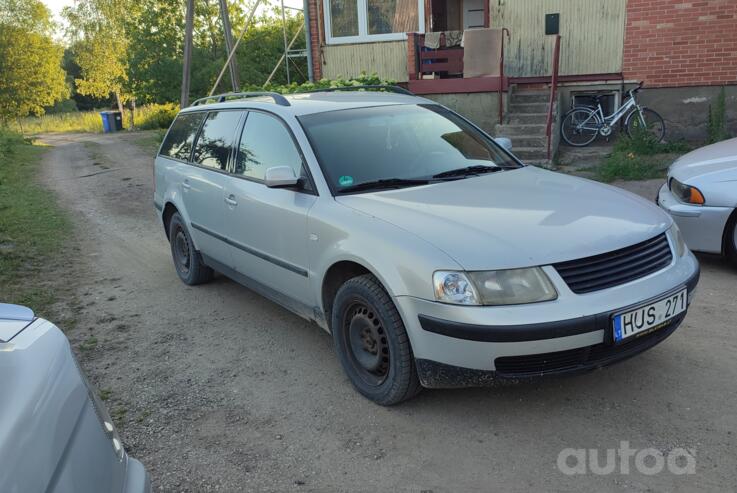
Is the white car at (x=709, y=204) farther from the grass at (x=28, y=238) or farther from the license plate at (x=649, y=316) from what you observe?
the grass at (x=28, y=238)

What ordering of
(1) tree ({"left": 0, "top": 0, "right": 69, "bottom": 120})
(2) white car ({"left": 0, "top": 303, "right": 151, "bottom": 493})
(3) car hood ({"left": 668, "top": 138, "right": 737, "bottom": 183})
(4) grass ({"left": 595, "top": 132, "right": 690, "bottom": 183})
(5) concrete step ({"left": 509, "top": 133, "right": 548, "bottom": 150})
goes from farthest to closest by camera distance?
(1) tree ({"left": 0, "top": 0, "right": 69, "bottom": 120}), (5) concrete step ({"left": 509, "top": 133, "right": 548, "bottom": 150}), (4) grass ({"left": 595, "top": 132, "right": 690, "bottom": 183}), (3) car hood ({"left": 668, "top": 138, "right": 737, "bottom": 183}), (2) white car ({"left": 0, "top": 303, "right": 151, "bottom": 493})

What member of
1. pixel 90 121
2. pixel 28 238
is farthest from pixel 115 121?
pixel 28 238

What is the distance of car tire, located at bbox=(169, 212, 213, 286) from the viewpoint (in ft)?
18.2

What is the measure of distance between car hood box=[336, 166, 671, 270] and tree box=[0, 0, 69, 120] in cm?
3588

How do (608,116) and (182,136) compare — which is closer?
(182,136)

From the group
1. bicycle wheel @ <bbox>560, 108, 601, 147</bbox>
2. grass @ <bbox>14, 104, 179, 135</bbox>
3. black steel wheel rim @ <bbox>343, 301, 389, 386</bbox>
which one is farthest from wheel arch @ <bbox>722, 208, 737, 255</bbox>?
grass @ <bbox>14, 104, 179, 135</bbox>

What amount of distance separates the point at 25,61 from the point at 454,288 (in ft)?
122

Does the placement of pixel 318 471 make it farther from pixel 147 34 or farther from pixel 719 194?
pixel 147 34

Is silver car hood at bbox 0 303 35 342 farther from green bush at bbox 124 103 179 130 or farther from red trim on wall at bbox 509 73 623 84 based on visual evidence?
green bush at bbox 124 103 179 130

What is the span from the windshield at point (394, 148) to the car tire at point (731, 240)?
6.47 feet

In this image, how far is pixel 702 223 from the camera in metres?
5.11

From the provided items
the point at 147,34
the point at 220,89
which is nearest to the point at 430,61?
the point at 220,89

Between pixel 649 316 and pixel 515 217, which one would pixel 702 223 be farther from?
pixel 515 217

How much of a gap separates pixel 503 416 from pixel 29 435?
2422mm
